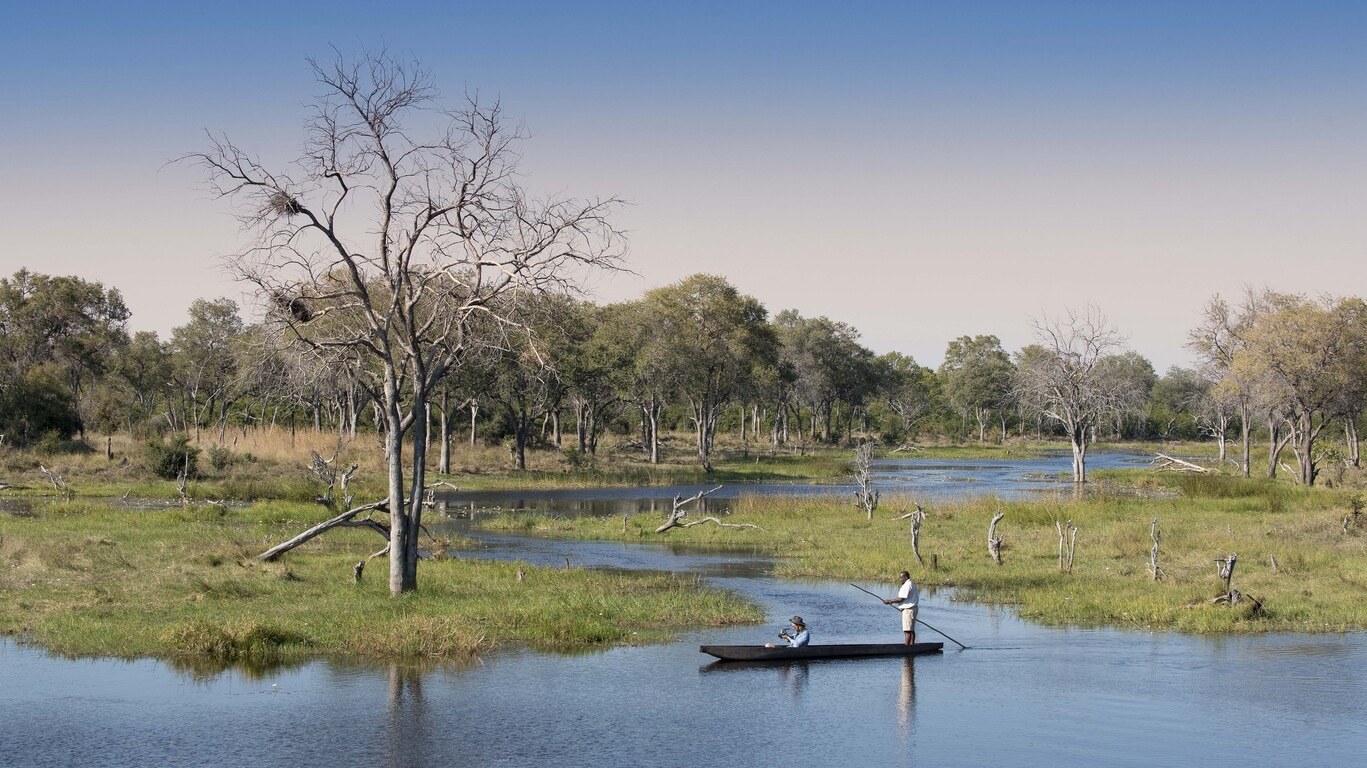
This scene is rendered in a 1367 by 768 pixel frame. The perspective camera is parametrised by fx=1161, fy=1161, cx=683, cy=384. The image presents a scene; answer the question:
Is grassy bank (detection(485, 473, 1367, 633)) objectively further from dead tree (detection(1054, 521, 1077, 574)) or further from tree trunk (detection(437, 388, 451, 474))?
tree trunk (detection(437, 388, 451, 474))

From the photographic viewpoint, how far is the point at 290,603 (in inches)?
1064

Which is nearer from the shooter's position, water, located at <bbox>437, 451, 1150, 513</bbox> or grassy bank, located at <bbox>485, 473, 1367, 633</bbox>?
grassy bank, located at <bbox>485, 473, 1367, 633</bbox>

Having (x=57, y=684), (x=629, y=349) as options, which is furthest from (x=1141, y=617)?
(x=629, y=349)

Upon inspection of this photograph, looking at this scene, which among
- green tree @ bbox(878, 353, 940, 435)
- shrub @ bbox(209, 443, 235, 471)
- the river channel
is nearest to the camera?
the river channel

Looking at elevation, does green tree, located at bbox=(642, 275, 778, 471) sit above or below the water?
above

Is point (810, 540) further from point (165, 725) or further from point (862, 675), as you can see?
point (165, 725)

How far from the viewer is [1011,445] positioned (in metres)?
149

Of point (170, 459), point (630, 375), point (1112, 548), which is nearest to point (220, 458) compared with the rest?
point (170, 459)

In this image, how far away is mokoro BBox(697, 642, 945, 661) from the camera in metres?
23.9

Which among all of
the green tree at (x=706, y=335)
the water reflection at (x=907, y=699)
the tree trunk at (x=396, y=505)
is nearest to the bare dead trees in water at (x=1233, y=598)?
the water reflection at (x=907, y=699)

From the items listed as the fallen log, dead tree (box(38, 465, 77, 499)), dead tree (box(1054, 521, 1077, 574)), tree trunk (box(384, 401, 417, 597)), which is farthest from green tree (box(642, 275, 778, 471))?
tree trunk (box(384, 401, 417, 597))

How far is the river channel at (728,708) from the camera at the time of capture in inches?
706

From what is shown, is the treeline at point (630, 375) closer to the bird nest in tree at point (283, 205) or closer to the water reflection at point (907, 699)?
the bird nest in tree at point (283, 205)

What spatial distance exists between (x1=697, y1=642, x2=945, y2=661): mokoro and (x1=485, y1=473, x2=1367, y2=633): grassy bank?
546 cm
